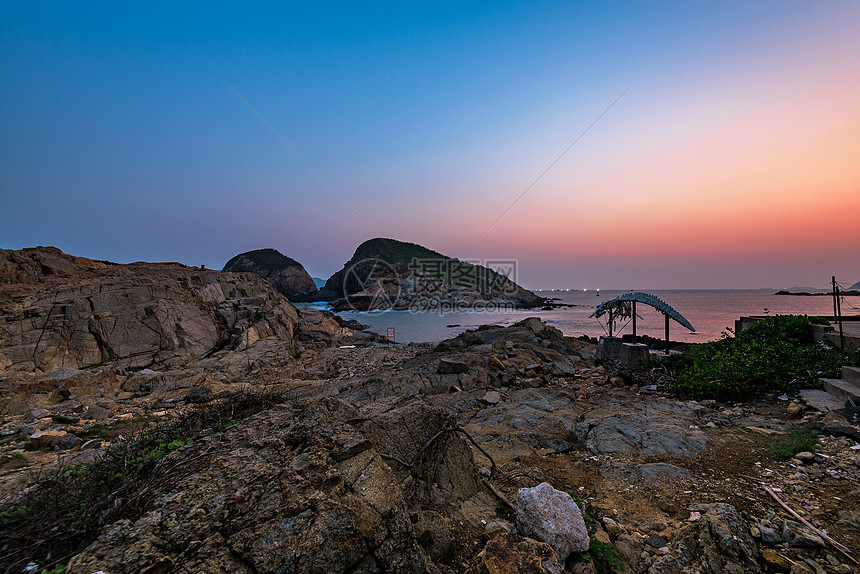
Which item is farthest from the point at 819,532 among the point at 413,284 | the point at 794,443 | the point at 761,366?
the point at 413,284

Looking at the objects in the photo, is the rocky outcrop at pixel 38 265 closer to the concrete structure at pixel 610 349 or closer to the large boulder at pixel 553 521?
the large boulder at pixel 553 521

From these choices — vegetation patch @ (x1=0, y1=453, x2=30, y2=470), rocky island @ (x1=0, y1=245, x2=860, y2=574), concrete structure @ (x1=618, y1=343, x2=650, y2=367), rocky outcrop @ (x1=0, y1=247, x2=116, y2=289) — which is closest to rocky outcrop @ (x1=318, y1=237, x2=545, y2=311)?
rocky outcrop @ (x1=0, y1=247, x2=116, y2=289)

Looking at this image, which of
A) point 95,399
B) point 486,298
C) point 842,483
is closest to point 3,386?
point 95,399

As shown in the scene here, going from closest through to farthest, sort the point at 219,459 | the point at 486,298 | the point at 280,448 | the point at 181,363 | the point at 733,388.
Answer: the point at 219,459 < the point at 280,448 < the point at 733,388 < the point at 181,363 < the point at 486,298

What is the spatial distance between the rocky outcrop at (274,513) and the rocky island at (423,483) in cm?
1

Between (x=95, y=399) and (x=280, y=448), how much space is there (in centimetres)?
1046

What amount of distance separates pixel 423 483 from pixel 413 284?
86886mm

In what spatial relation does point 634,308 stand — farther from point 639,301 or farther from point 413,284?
point 413,284

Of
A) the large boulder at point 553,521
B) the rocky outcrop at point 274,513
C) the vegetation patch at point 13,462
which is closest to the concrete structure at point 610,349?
the large boulder at point 553,521

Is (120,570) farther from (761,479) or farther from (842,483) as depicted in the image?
(842,483)

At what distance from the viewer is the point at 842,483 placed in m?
4.45

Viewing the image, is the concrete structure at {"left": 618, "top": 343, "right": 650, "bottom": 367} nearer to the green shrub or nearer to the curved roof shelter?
the curved roof shelter

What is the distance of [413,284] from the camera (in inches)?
3563

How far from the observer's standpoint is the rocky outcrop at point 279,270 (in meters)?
108
